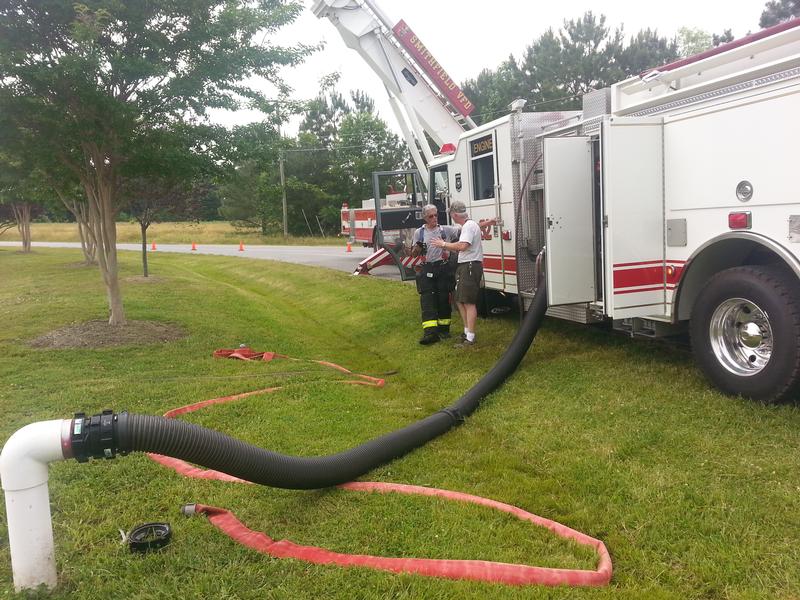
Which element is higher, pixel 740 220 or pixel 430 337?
pixel 740 220

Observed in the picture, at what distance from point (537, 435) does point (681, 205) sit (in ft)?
7.97

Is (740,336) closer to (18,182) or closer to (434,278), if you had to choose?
(434,278)

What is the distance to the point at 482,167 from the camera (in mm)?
8359

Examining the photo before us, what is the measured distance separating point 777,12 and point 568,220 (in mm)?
30026

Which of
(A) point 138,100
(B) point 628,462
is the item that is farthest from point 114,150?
(B) point 628,462

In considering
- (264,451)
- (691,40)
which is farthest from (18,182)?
(691,40)

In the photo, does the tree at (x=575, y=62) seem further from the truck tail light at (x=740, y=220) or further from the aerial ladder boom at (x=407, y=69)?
the truck tail light at (x=740, y=220)

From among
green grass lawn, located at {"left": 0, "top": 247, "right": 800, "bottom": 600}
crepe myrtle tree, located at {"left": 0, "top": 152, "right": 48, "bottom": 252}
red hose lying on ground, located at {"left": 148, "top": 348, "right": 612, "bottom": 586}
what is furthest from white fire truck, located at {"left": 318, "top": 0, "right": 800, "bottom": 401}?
crepe myrtle tree, located at {"left": 0, "top": 152, "right": 48, "bottom": 252}

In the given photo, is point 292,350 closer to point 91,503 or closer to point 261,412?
point 261,412

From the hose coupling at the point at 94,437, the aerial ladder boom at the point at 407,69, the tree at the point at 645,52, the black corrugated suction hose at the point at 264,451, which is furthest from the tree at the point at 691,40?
the hose coupling at the point at 94,437

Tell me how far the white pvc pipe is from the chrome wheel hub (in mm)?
4794

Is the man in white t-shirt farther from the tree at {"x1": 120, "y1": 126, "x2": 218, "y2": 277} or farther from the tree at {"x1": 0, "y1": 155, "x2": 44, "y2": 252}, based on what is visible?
the tree at {"x1": 0, "y1": 155, "x2": 44, "y2": 252}

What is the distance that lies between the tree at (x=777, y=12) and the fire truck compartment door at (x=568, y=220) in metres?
28.5

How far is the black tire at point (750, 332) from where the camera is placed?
464 cm
